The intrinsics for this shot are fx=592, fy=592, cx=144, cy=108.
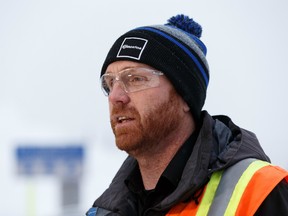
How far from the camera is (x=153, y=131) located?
2.15 m

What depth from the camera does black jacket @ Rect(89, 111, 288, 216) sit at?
1.94 metres

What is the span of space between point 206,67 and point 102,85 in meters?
0.43

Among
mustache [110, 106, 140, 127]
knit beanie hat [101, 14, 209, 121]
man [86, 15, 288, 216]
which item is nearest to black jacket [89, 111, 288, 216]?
man [86, 15, 288, 216]

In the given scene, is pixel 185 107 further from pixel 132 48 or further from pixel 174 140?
pixel 132 48

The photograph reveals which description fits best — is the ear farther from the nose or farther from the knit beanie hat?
the nose

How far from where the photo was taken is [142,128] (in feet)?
7.01

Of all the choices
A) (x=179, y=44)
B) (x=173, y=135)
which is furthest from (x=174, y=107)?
(x=179, y=44)

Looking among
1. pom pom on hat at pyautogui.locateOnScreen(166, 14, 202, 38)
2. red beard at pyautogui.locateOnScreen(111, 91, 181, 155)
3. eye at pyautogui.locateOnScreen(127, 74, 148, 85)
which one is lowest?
red beard at pyautogui.locateOnScreen(111, 91, 181, 155)

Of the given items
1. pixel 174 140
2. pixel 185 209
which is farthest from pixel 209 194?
pixel 174 140

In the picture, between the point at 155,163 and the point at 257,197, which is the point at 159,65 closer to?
the point at 155,163

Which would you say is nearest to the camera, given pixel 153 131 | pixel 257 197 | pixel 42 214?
pixel 257 197

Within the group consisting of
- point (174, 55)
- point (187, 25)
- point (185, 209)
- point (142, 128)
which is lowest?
point (185, 209)

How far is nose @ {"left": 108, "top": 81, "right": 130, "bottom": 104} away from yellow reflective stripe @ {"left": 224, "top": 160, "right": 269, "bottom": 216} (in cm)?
53

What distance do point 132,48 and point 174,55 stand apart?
165 millimetres
